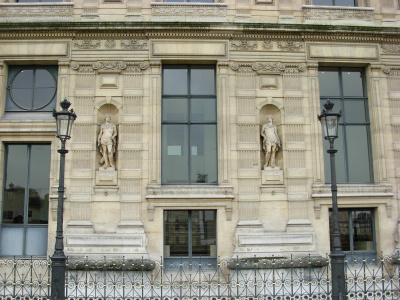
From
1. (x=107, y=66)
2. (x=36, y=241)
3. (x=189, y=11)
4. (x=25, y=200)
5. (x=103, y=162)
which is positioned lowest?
(x=36, y=241)

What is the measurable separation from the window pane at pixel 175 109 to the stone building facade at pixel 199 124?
4 centimetres

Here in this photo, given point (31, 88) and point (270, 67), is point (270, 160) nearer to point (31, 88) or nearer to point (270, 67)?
point (270, 67)

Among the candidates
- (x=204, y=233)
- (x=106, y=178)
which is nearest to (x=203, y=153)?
(x=204, y=233)

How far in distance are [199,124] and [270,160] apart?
2905 mm

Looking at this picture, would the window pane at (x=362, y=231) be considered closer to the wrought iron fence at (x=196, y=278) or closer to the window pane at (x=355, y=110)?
the wrought iron fence at (x=196, y=278)

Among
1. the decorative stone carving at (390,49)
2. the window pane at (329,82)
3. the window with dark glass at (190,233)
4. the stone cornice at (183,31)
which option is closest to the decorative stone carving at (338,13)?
the stone cornice at (183,31)

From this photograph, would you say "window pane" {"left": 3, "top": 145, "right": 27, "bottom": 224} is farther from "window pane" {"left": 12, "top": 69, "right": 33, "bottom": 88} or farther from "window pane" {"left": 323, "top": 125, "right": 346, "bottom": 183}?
"window pane" {"left": 323, "top": 125, "right": 346, "bottom": 183}

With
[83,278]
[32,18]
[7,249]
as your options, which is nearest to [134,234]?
[83,278]

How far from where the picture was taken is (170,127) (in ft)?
48.6

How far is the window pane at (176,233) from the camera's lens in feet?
45.9

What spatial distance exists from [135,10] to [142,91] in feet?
10.3

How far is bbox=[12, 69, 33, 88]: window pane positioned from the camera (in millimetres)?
15070

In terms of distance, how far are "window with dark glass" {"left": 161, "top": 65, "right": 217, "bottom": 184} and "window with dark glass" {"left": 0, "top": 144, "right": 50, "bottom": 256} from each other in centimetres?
437

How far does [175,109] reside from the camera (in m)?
14.9
